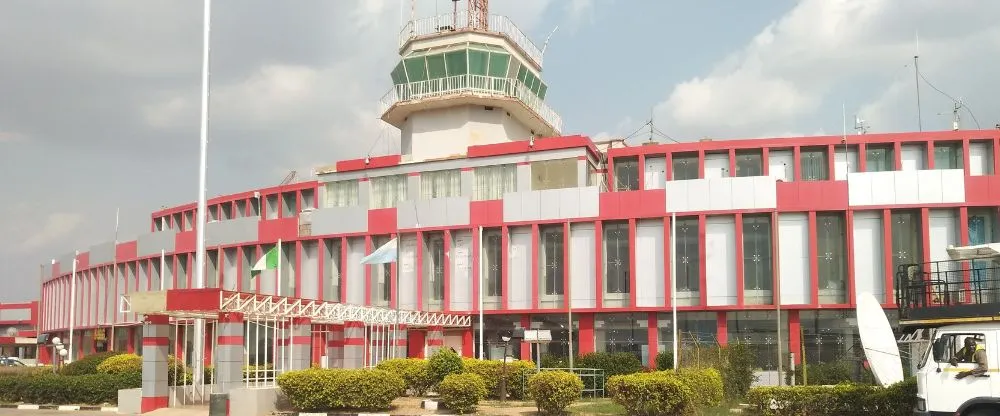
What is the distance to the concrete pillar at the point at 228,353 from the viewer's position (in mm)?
31375

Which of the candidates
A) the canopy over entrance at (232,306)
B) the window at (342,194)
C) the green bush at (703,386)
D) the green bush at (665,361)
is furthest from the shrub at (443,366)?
the window at (342,194)

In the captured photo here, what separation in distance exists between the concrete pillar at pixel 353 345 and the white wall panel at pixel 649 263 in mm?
15311

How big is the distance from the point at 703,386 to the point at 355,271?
107 ft

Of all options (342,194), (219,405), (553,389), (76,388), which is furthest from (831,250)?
(76,388)

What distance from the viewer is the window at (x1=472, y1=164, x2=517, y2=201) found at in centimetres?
5484

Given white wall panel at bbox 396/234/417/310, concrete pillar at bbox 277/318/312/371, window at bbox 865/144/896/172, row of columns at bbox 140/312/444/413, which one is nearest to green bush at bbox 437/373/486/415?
row of columns at bbox 140/312/444/413

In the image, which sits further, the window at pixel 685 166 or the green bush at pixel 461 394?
the window at pixel 685 166

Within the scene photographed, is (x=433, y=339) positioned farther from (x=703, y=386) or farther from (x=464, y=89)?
(x=703, y=386)

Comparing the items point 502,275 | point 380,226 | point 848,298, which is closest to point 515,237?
point 502,275

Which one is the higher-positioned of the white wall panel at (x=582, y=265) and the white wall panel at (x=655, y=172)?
the white wall panel at (x=655, y=172)

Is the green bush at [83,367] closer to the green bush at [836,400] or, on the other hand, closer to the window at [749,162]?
the green bush at [836,400]

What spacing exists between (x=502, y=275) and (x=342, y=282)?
11437 mm

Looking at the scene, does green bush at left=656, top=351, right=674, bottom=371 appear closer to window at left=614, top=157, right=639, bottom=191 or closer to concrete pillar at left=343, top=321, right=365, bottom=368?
window at left=614, top=157, right=639, bottom=191

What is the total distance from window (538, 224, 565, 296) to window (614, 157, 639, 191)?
5803 millimetres
